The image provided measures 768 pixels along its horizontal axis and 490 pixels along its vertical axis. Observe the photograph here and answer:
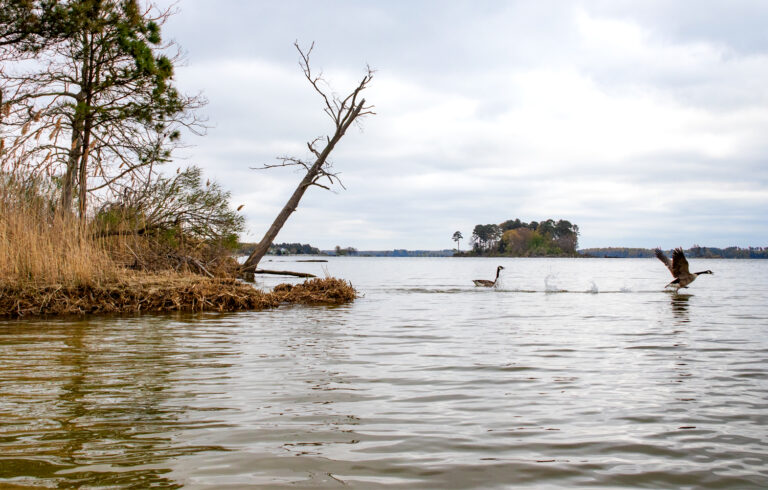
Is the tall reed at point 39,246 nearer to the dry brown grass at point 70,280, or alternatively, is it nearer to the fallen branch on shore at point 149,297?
the dry brown grass at point 70,280

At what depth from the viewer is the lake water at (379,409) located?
3.40 metres

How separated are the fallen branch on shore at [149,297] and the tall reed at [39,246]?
0.88ft

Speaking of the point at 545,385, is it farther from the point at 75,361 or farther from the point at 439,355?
the point at 75,361

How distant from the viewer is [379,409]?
487 cm

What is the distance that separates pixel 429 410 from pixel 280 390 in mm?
1522

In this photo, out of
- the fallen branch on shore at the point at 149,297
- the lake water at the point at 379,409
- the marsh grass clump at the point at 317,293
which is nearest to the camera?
the lake water at the point at 379,409

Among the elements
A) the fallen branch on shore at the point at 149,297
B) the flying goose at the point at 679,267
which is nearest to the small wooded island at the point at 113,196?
the fallen branch on shore at the point at 149,297

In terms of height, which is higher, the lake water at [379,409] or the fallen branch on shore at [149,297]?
the fallen branch on shore at [149,297]

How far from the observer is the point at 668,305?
650 inches

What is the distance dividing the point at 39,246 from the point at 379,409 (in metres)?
10.7

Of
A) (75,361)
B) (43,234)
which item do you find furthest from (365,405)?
(43,234)

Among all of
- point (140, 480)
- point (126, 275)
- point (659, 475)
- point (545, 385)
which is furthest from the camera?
point (126, 275)

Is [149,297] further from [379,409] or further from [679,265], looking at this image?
[679,265]

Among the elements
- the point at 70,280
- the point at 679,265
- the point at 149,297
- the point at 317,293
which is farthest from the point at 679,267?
the point at 70,280
